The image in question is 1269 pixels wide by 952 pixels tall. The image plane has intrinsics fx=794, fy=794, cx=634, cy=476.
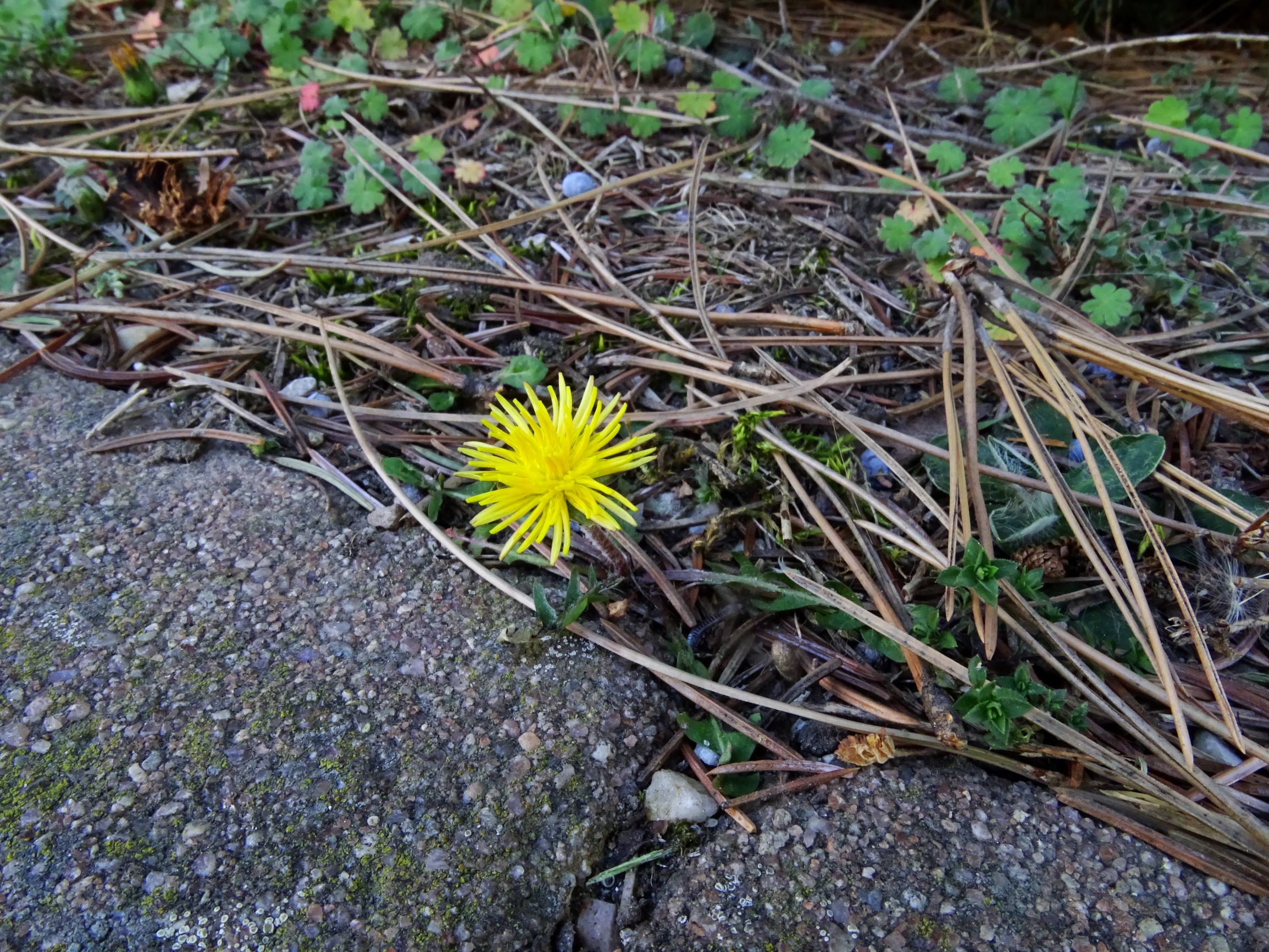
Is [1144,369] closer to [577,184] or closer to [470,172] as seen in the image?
[577,184]

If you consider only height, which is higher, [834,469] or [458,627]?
[834,469]

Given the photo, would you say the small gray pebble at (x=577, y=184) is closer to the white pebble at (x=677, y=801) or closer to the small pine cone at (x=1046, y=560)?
the small pine cone at (x=1046, y=560)

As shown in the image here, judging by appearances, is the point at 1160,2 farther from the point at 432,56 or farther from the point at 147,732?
the point at 147,732

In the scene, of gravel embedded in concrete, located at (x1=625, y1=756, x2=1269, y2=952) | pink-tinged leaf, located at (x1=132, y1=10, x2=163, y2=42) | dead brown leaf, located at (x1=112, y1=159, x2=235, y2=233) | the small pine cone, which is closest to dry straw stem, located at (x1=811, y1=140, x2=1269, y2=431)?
the small pine cone

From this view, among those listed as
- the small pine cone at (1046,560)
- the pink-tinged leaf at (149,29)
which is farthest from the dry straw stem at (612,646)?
the pink-tinged leaf at (149,29)

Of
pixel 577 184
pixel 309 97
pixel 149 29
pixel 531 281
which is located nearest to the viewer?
pixel 531 281

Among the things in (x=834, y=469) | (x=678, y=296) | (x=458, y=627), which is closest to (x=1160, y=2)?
(x=678, y=296)

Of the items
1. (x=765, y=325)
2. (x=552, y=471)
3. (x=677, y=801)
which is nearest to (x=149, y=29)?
(x=765, y=325)
